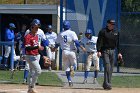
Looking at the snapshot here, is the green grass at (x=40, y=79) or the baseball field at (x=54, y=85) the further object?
the green grass at (x=40, y=79)

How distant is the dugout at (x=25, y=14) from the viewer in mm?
22812

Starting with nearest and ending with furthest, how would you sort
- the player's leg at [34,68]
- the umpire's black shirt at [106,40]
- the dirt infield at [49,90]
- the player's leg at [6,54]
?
the player's leg at [34,68]
the dirt infield at [49,90]
the umpire's black shirt at [106,40]
the player's leg at [6,54]

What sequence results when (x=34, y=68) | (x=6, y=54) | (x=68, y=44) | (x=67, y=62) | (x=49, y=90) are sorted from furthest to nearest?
(x=6, y=54) < (x=67, y=62) < (x=68, y=44) < (x=49, y=90) < (x=34, y=68)

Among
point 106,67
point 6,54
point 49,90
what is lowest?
point 49,90

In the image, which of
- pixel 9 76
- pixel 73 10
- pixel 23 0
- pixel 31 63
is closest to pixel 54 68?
pixel 73 10

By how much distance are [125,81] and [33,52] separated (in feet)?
16.5

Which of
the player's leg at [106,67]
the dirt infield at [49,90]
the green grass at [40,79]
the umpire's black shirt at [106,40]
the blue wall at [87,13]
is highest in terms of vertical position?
the blue wall at [87,13]

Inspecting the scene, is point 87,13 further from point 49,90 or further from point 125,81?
point 49,90

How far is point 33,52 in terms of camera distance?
508 inches

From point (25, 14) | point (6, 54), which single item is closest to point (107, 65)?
point (6, 54)

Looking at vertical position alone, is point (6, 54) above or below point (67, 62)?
above

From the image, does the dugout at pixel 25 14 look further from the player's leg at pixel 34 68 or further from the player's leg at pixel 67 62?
the player's leg at pixel 34 68

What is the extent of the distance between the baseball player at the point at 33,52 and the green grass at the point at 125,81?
353 centimetres

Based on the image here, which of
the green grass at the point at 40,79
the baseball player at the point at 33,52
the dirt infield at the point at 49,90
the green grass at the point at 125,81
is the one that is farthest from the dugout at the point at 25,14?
the baseball player at the point at 33,52
